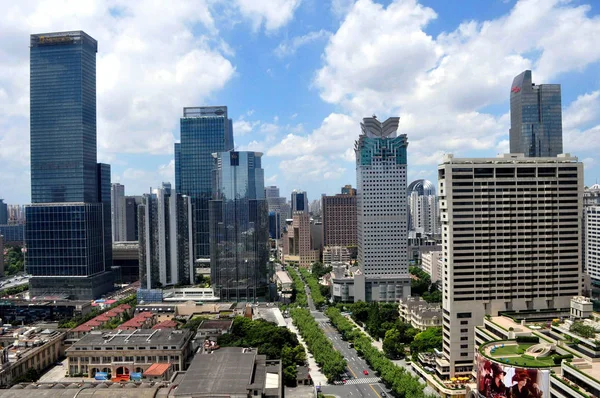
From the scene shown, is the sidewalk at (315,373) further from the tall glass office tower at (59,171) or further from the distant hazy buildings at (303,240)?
the distant hazy buildings at (303,240)

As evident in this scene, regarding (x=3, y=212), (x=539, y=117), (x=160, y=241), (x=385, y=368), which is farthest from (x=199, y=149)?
(x=3, y=212)

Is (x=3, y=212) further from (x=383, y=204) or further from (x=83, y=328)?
(x=383, y=204)

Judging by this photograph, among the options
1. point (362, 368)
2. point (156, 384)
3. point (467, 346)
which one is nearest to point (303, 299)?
point (362, 368)

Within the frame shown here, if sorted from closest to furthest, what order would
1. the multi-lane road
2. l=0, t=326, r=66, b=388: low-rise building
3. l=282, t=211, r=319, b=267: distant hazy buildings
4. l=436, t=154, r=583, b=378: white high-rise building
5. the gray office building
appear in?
the multi-lane road → l=0, t=326, r=66, b=388: low-rise building → l=436, t=154, r=583, b=378: white high-rise building → l=282, t=211, r=319, b=267: distant hazy buildings → the gray office building

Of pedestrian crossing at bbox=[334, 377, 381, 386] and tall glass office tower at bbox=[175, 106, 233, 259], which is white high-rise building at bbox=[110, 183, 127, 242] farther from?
pedestrian crossing at bbox=[334, 377, 381, 386]

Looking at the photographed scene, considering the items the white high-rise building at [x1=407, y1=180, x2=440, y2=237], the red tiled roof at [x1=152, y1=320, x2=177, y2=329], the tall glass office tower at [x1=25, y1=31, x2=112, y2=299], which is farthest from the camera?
the white high-rise building at [x1=407, y1=180, x2=440, y2=237]

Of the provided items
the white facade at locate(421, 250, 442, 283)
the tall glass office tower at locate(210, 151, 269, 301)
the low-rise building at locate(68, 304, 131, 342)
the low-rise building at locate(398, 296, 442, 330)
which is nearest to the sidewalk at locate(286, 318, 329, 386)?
the low-rise building at locate(398, 296, 442, 330)

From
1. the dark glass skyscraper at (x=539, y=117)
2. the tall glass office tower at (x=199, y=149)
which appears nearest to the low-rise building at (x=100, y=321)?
the tall glass office tower at (x=199, y=149)
